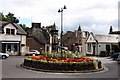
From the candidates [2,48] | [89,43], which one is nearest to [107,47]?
[89,43]

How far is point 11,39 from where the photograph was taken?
165 feet

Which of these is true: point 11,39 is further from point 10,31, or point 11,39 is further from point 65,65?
point 65,65

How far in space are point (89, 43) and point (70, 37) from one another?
1496 cm

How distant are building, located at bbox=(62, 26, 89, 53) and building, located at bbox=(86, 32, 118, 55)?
443 centimetres

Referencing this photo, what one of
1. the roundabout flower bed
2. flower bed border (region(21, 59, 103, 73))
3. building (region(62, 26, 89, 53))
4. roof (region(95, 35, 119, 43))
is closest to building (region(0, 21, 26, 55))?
roof (region(95, 35, 119, 43))

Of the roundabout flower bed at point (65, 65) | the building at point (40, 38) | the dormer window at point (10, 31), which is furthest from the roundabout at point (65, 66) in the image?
the building at point (40, 38)

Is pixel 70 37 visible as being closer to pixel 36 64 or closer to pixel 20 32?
pixel 20 32

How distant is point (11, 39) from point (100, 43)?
23.6m

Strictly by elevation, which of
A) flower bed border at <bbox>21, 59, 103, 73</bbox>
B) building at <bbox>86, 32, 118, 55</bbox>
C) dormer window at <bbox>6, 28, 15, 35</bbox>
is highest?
dormer window at <bbox>6, 28, 15, 35</bbox>

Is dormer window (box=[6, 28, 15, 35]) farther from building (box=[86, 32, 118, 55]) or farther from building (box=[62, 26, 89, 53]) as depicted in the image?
building (box=[62, 26, 89, 53])

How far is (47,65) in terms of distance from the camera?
79.3 ft

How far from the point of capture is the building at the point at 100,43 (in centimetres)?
6400

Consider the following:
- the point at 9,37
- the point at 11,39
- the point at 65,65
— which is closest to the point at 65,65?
the point at 65,65

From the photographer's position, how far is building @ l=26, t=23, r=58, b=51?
6081 cm
